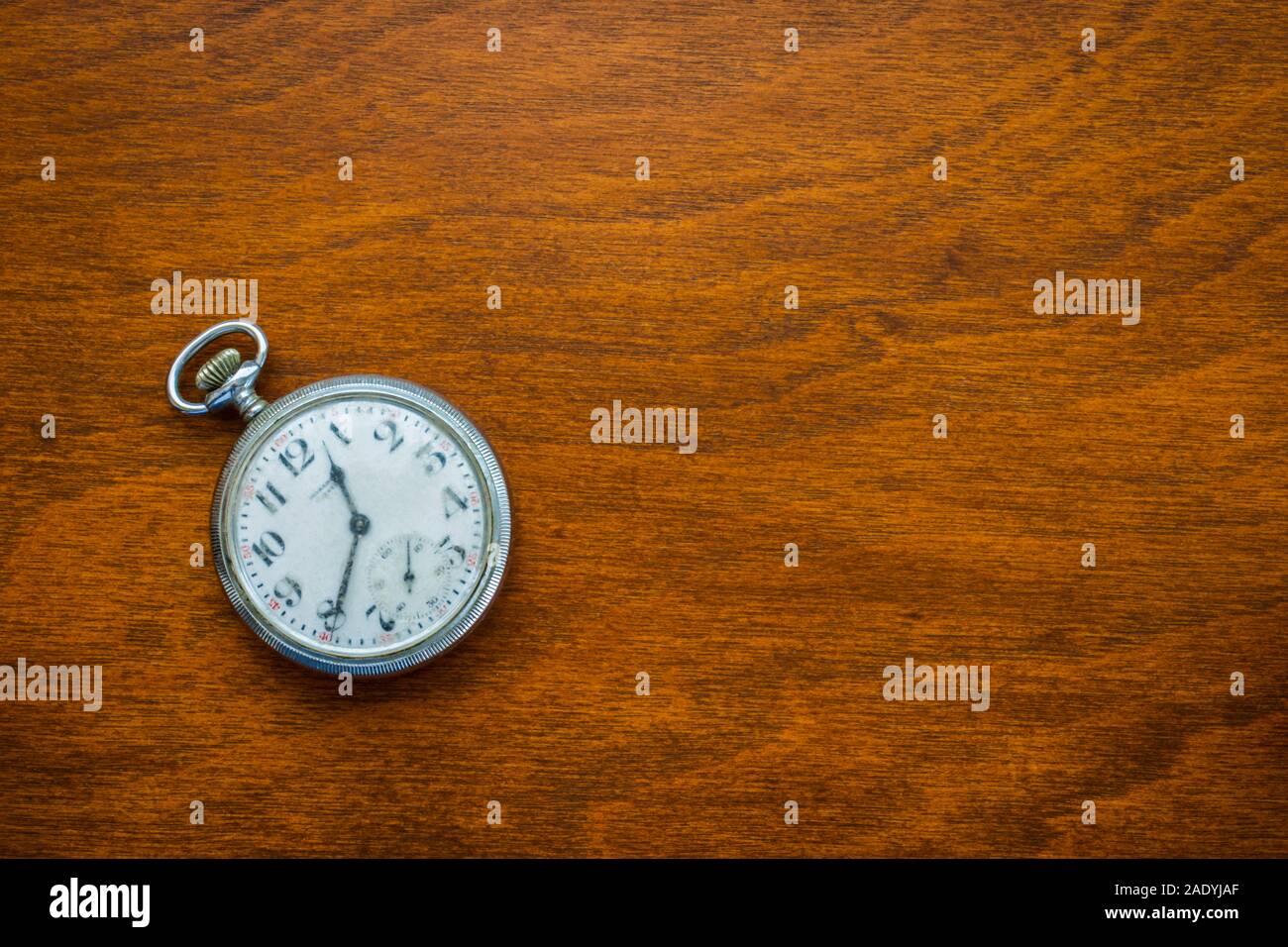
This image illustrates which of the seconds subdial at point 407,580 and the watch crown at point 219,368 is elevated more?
the watch crown at point 219,368

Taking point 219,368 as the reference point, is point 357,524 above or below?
below

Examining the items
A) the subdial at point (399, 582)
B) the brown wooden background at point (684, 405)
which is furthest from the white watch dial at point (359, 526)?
the brown wooden background at point (684, 405)

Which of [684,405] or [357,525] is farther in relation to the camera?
[684,405]

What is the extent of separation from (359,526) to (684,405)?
61 centimetres

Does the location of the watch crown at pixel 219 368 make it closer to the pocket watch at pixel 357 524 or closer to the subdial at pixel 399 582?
the pocket watch at pixel 357 524

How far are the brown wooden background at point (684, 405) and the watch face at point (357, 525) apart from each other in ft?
0.36

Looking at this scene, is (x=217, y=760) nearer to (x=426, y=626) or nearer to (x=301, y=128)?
(x=426, y=626)

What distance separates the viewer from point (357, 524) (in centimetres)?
164

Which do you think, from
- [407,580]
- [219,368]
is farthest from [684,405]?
[219,368]

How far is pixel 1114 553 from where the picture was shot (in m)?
1.79

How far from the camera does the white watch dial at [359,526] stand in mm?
1640

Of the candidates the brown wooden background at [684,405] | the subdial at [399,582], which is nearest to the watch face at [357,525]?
the subdial at [399,582]

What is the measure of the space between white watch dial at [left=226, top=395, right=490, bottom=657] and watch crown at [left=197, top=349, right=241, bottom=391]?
0.41 ft

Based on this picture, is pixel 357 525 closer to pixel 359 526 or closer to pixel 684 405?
pixel 359 526
